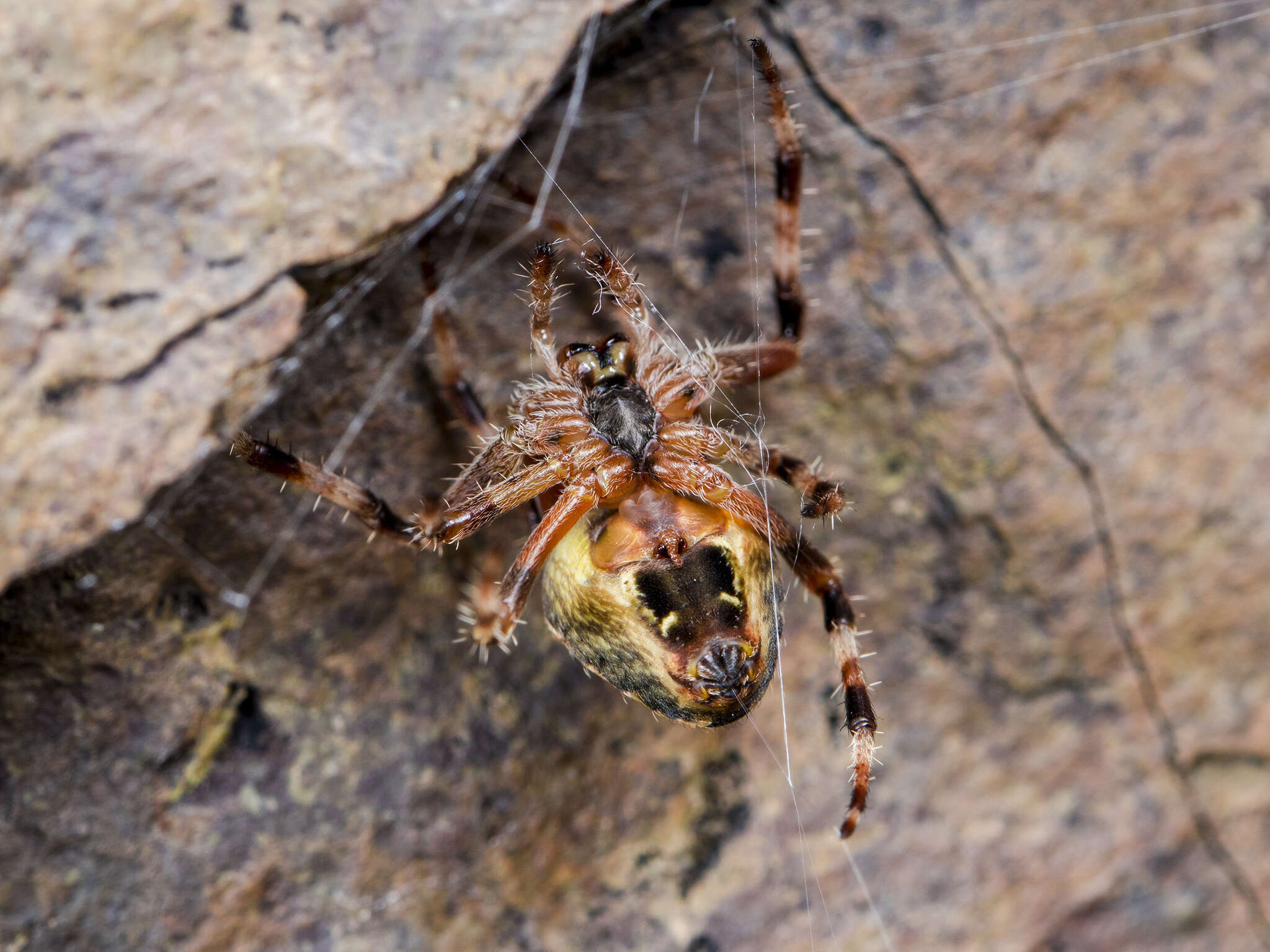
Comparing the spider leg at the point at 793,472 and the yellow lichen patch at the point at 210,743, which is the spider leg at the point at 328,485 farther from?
the spider leg at the point at 793,472

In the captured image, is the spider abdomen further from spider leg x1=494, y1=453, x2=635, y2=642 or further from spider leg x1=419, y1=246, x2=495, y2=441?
spider leg x1=419, y1=246, x2=495, y2=441

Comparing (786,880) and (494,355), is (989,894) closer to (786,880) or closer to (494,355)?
(786,880)

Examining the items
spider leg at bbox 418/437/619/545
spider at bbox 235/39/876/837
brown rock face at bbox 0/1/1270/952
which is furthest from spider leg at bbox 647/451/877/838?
brown rock face at bbox 0/1/1270/952

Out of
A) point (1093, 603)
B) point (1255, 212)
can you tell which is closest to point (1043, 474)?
point (1093, 603)

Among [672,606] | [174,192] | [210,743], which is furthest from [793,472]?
[210,743]

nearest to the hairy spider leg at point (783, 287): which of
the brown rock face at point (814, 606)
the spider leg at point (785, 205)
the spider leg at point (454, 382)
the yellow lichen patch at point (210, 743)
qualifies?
the spider leg at point (785, 205)

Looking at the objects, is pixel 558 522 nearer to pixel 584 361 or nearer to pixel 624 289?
pixel 584 361

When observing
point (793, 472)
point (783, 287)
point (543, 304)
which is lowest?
point (793, 472)
